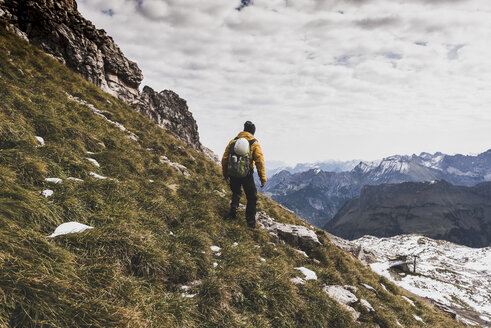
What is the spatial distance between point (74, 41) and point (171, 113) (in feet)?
92.3

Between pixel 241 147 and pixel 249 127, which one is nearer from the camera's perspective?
pixel 241 147

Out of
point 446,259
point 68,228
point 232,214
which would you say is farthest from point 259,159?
point 446,259

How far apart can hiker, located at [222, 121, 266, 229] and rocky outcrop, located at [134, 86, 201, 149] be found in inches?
1402

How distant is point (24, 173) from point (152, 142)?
1088 cm

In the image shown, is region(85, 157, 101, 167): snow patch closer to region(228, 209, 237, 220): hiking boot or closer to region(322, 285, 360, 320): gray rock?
region(228, 209, 237, 220): hiking boot

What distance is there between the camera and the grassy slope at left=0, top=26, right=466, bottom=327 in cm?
322

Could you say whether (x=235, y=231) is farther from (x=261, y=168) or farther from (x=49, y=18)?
(x=49, y=18)

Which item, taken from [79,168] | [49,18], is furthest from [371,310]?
[49,18]

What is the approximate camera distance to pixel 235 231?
945cm

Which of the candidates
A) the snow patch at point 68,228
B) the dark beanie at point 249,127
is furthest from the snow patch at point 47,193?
the dark beanie at point 249,127

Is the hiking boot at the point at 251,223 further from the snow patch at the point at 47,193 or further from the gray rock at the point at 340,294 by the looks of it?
the snow patch at the point at 47,193

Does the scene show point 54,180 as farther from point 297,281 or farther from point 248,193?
point 297,281

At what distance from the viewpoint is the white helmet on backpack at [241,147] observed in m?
9.64

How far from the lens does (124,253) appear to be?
4.90m
